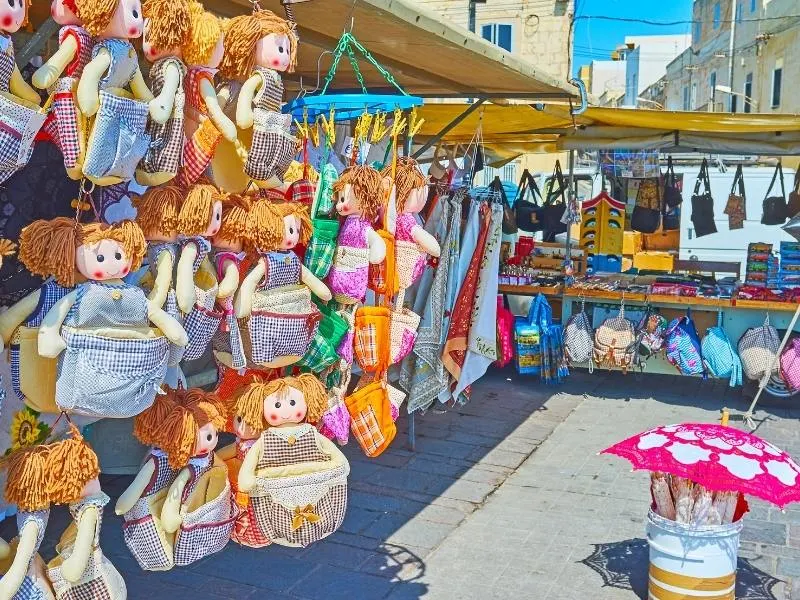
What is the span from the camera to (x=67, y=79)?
7.69 feet

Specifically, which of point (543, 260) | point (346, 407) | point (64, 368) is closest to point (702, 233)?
point (543, 260)

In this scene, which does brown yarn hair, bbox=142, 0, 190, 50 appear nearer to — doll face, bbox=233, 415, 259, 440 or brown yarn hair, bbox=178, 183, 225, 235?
brown yarn hair, bbox=178, 183, 225, 235

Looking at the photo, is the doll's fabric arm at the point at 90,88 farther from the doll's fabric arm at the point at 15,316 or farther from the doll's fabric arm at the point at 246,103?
the doll's fabric arm at the point at 15,316

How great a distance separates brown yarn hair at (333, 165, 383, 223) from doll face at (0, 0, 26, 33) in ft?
4.99

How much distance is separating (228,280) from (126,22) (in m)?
0.87

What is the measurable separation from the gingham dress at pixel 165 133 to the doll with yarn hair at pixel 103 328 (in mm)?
197

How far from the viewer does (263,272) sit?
2959mm

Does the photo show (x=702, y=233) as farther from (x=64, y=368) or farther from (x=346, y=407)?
(x=64, y=368)

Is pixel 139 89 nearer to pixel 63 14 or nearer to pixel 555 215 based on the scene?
pixel 63 14

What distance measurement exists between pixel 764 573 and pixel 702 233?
621 centimetres

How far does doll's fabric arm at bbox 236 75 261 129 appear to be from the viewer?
2705 mm

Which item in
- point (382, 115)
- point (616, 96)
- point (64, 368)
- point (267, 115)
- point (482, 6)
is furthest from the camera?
point (616, 96)

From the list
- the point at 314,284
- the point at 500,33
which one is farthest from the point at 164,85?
the point at 500,33

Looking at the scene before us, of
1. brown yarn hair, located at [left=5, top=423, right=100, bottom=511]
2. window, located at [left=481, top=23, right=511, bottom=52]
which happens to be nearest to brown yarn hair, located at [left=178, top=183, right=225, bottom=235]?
brown yarn hair, located at [left=5, top=423, right=100, bottom=511]
